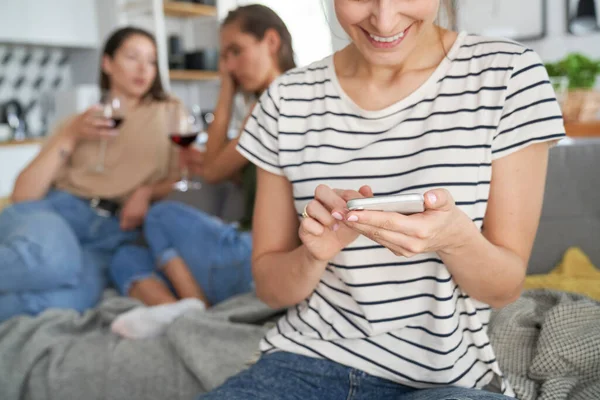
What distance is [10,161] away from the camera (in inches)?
146

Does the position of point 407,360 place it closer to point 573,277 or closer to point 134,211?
point 573,277

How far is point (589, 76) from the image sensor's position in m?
2.12

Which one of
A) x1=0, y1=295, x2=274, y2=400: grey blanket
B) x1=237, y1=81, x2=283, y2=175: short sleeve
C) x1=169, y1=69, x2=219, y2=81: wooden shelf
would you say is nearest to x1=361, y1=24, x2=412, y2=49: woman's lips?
x1=237, y1=81, x2=283, y2=175: short sleeve

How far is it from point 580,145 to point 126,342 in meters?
1.20

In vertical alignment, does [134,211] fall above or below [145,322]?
A: above

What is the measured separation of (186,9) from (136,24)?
16.7 inches

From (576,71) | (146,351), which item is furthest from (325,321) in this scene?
(576,71)

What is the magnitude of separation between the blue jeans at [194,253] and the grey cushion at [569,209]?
0.76 m

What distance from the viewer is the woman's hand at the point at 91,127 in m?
1.98

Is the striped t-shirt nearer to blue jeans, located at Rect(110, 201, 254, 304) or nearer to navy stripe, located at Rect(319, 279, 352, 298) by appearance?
navy stripe, located at Rect(319, 279, 352, 298)

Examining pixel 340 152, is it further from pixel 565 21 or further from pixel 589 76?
pixel 565 21

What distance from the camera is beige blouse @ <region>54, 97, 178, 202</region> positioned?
7.07 feet

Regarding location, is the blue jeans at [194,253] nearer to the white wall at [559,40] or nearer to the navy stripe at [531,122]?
the navy stripe at [531,122]

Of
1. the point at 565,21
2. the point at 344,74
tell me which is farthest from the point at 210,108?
the point at 344,74
